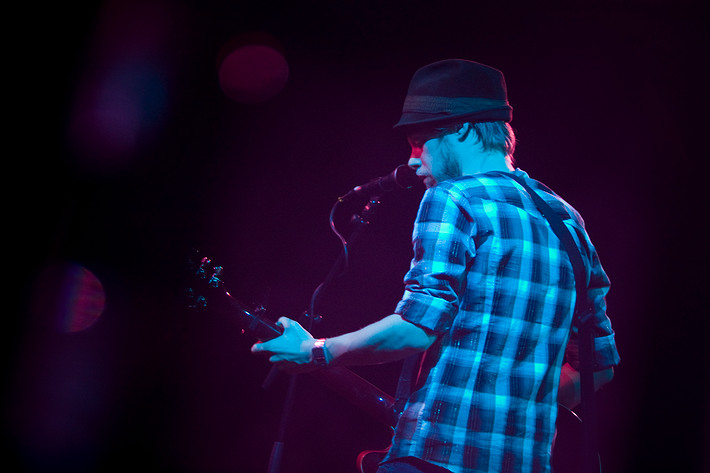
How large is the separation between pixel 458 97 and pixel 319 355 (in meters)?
0.91

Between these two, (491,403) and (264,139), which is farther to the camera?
(264,139)

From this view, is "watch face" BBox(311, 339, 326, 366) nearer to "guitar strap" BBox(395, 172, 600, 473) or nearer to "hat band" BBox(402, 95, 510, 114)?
"guitar strap" BBox(395, 172, 600, 473)

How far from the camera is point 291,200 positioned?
3465 millimetres

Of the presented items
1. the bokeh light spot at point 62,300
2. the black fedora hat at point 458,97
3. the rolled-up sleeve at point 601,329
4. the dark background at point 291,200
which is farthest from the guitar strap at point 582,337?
the bokeh light spot at point 62,300

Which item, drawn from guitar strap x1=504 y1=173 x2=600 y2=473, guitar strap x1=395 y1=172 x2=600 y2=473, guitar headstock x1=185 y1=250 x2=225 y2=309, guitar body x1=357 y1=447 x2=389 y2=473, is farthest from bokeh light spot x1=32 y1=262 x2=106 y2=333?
→ guitar strap x1=504 y1=173 x2=600 y2=473

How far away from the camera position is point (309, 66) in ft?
11.6

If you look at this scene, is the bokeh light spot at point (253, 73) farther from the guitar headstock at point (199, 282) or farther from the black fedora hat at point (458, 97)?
the black fedora hat at point (458, 97)

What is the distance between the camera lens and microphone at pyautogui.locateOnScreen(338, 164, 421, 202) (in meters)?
1.98

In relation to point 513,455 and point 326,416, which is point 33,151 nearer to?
point 326,416

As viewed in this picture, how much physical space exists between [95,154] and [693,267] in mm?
3806

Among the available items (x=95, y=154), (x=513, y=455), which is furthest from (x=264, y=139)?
(x=513, y=455)

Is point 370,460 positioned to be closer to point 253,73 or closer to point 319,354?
point 319,354

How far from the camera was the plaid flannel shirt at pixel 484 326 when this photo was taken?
136 centimetres

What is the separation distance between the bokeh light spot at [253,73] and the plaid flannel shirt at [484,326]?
7.50 ft
